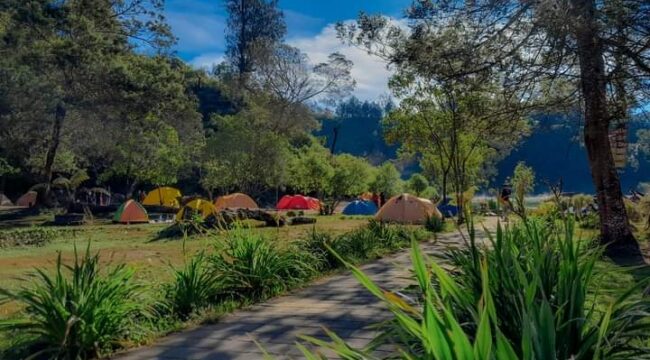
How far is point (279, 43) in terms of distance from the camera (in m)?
44.1

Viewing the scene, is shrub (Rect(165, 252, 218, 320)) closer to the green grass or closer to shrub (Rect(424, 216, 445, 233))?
the green grass

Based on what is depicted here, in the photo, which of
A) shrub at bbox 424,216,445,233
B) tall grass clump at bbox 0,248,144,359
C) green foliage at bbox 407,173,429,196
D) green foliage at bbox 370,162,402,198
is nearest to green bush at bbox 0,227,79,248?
shrub at bbox 424,216,445,233

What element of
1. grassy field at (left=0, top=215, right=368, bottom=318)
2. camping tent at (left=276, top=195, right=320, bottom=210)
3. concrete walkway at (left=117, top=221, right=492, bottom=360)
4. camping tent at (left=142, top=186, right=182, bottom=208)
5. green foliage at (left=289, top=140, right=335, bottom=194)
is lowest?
concrete walkway at (left=117, top=221, right=492, bottom=360)

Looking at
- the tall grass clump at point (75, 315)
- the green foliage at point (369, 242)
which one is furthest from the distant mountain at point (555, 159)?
the green foliage at point (369, 242)

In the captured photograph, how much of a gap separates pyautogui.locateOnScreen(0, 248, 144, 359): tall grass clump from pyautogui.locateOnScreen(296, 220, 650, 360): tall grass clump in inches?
87.3

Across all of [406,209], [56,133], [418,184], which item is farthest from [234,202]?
[418,184]

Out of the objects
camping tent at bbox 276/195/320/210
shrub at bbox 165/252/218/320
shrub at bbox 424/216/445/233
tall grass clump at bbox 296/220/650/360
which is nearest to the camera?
tall grass clump at bbox 296/220/650/360

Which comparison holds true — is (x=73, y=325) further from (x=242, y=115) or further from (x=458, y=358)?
(x=242, y=115)

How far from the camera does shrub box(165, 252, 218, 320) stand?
4936 mm

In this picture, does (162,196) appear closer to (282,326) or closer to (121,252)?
(121,252)

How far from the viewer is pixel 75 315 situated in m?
3.70

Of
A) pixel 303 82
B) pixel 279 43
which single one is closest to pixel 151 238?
pixel 303 82

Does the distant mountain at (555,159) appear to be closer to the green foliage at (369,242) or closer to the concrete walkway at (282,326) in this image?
the concrete walkway at (282,326)

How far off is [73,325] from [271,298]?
235 centimetres
